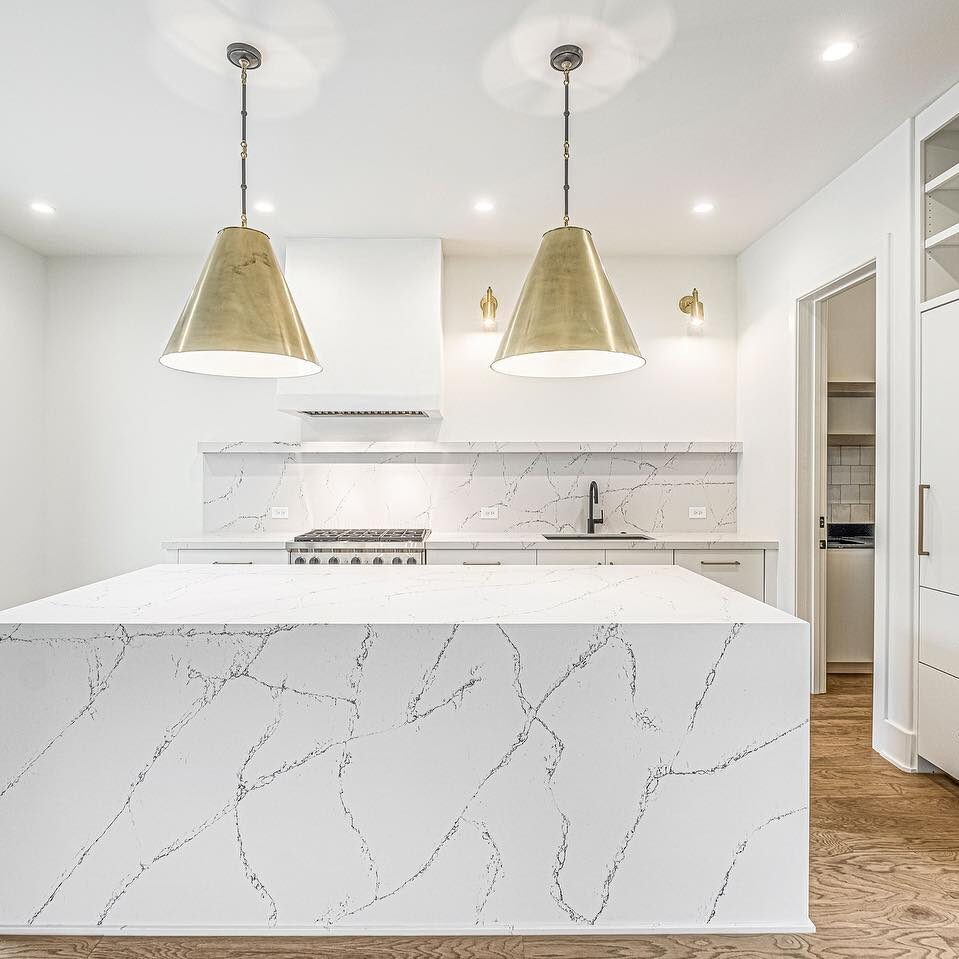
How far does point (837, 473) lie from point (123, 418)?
467 cm

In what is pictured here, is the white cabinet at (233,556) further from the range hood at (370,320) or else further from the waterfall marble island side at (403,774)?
the waterfall marble island side at (403,774)

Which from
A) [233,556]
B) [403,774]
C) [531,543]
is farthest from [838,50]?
[233,556]

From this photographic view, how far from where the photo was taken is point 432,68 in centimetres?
248

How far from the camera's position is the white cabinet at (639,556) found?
3.93 m

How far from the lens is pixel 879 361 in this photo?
9.84 ft

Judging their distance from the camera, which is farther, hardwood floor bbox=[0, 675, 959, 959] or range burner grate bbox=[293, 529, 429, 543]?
range burner grate bbox=[293, 529, 429, 543]

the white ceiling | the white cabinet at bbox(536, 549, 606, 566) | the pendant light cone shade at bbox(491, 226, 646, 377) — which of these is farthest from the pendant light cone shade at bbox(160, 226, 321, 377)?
the white cabinet at bbox(536, 549, 606, 566)

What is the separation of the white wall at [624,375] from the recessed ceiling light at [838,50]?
216 centimetres

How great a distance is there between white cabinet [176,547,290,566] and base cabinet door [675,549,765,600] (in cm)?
222

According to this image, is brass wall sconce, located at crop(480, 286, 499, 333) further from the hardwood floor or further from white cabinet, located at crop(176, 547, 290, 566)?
the hardwood floor

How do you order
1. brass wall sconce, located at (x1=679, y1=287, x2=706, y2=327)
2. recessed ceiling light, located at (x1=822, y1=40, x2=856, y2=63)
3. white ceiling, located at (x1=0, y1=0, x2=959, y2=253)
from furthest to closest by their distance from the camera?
brass wall sconce, located at (x1=679, y1=287, x2=706, y2=327) → recessed ceiling light, located at (x1=822, y1=40, x2=856, y2=63) → white ceiling, located at (x1=0, y1=0, x2=959, y2=253)

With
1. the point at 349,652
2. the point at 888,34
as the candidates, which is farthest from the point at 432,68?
the point at 349,652

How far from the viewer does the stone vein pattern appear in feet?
→ 5.71

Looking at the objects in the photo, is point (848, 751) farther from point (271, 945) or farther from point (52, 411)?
point (52, 411)
